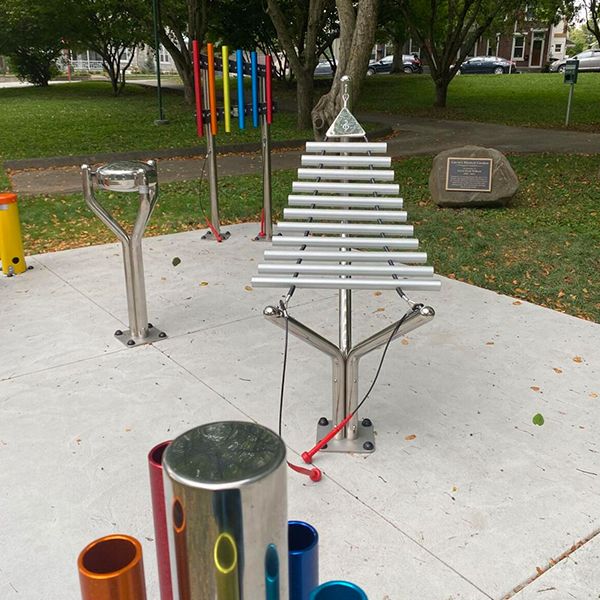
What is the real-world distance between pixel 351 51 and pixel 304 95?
7.02 metres

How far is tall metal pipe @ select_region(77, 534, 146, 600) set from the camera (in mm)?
1485

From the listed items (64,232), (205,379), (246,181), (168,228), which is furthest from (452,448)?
(246,181)

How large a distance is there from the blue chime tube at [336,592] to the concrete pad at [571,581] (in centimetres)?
136

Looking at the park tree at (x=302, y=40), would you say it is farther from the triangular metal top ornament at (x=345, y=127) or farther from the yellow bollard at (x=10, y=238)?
the triangular metal top ornament at (x=345, y=127)

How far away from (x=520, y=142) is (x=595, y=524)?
43.0 ft

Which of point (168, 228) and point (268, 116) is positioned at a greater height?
point (268, 116)

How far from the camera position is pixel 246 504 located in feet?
4.21

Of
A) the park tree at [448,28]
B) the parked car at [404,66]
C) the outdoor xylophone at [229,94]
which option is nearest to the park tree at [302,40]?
the park tree at [448,28]

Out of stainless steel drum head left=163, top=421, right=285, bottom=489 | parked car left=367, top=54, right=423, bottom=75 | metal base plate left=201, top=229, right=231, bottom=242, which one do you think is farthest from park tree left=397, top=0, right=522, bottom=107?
stainless steel drum head left=163, top=421, right=285, bottom=489

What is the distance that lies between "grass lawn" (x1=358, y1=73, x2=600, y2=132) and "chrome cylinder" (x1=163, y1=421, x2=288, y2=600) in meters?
17.3

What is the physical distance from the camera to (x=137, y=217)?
464cm

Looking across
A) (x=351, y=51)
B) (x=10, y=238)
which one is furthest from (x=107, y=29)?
(x=10, y=238)

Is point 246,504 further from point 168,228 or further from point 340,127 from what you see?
point 168,228

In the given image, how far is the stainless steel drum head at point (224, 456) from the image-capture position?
1.28 metres
